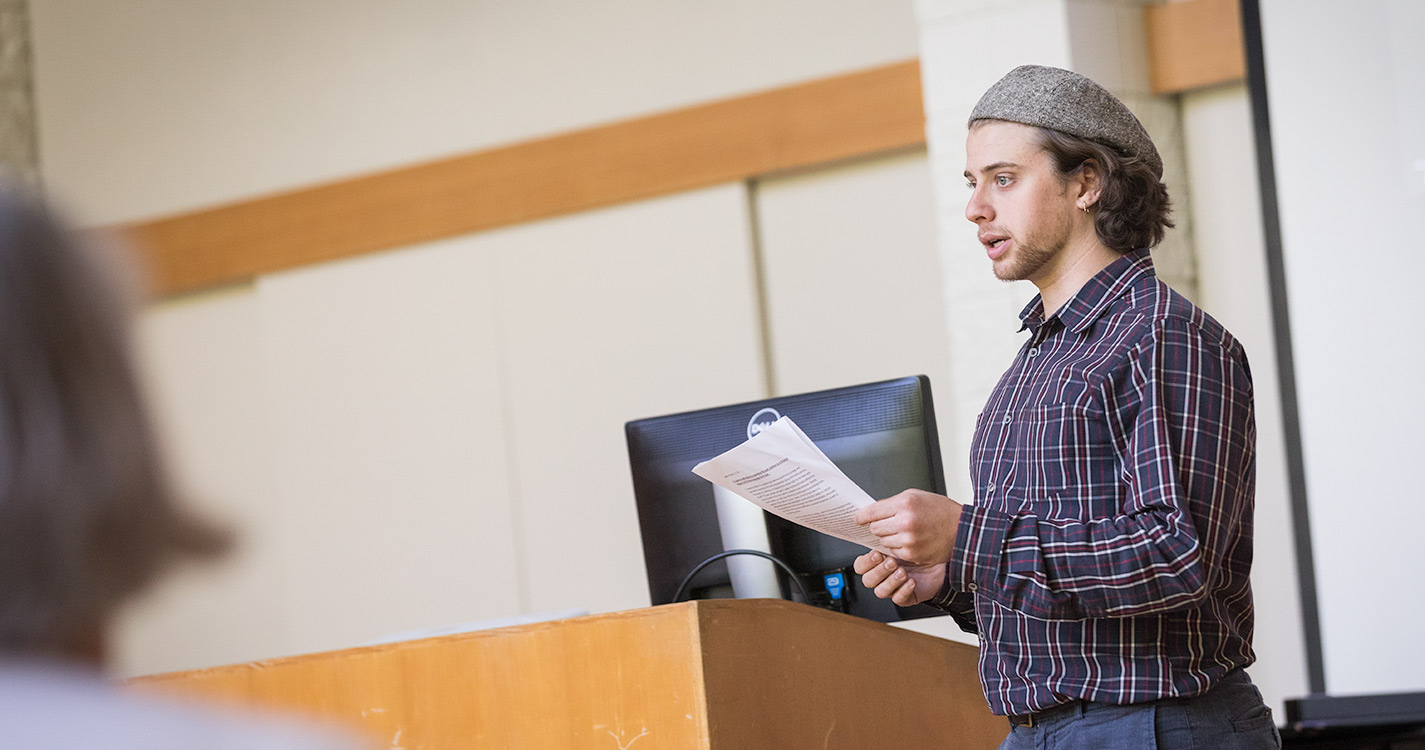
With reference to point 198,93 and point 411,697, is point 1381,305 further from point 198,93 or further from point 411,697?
point 198,93

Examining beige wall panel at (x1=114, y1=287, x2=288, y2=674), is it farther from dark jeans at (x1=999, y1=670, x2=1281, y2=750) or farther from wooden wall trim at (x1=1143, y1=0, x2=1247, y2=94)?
dark jeans at (x1=999, y1=670, x2=1281, y2=750)

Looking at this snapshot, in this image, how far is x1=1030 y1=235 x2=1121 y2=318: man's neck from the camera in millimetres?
1765

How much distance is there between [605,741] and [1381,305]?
250cm

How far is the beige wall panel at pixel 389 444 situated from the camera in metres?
4.75

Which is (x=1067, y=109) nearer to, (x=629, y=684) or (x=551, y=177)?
(x=629, y=684)

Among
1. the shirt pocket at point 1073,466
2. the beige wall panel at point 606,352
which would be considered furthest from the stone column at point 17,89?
the shirt pocket at point 1073,466

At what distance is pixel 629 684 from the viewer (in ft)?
4.63

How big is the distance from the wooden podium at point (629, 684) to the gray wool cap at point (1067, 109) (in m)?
0.65

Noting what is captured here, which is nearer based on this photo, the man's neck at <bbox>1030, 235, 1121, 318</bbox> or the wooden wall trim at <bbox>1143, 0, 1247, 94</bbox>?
the man's neck at <bbox>1030, 235, 1121, 318</bbox>

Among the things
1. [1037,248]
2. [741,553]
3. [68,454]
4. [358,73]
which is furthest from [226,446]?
[68,454]

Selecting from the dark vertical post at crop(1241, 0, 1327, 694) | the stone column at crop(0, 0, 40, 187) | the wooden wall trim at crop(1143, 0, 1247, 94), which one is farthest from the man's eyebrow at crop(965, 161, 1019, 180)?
the stone column at crop(0, 0, 40, 187)

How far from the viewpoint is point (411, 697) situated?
1.52m

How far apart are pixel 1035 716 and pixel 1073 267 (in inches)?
21.6

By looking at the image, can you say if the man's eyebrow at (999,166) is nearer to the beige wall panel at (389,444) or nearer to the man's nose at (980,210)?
the man's nose at (980,210)
